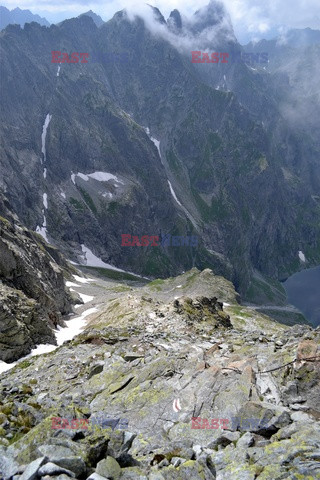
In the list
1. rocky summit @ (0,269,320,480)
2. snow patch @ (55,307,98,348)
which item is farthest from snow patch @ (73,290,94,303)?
rocky summit @ (0,269,320,480)

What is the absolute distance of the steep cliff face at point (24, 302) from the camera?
1946 inches

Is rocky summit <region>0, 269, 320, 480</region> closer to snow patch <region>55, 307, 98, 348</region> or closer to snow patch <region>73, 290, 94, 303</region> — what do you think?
snow patch <region>55, 307, 98, 348</region>

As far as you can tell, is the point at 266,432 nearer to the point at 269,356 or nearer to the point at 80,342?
the point at 269,356

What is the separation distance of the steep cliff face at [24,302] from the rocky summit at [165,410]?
14.0 m

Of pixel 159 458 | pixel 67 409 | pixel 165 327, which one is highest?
pixel 67 409

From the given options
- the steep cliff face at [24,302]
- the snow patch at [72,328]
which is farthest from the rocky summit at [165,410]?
the snow patch at [72,328]

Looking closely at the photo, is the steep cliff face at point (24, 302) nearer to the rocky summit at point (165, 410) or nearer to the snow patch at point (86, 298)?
the rocky summit at point (165, 410)

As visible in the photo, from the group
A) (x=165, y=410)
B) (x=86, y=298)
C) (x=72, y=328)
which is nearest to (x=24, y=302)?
(x=72, y=328)

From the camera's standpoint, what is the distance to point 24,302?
5650 cm

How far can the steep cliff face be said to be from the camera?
4944cm

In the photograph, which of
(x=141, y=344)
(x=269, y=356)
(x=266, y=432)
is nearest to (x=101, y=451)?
(x=266, y=432)

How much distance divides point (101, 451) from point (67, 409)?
560 centimetres

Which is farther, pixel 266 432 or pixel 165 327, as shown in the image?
pixel 165 327

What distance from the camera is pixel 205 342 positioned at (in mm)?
33219
